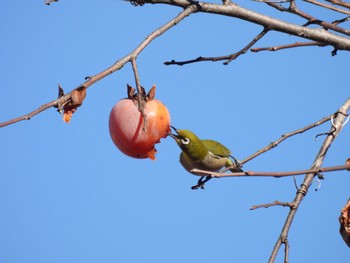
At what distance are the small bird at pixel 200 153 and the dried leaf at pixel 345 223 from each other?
46.1 inches

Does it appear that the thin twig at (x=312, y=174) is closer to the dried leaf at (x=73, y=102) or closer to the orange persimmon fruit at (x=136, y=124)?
the orange persimmon fruit at (x=136, y=124)

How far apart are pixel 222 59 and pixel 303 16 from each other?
462 mm

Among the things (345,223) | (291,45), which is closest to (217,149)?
(291,45)

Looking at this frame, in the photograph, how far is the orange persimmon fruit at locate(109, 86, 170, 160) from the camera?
248 centimetres

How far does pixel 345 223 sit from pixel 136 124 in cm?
98

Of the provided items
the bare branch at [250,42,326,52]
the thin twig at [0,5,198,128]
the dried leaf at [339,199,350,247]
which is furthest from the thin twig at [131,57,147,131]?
the dried leaf at [339,199,350,247]

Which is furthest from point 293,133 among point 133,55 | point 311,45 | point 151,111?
point 133,55

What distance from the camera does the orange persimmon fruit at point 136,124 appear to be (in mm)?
2482

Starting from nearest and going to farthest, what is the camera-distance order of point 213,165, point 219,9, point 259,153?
point 219,9 < point 259,153 < point 213,165

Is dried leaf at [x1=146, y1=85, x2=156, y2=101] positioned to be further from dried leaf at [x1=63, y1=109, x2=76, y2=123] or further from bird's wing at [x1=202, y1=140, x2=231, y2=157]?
bird's wing at [x1=202, y1=140, x2=231, y2=157]

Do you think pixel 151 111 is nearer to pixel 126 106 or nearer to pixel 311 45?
pixel 126 106

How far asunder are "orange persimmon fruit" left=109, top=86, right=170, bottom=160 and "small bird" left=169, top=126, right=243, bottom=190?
1171mm

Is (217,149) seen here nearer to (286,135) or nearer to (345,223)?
(286,135)

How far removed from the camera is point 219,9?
2.65m
